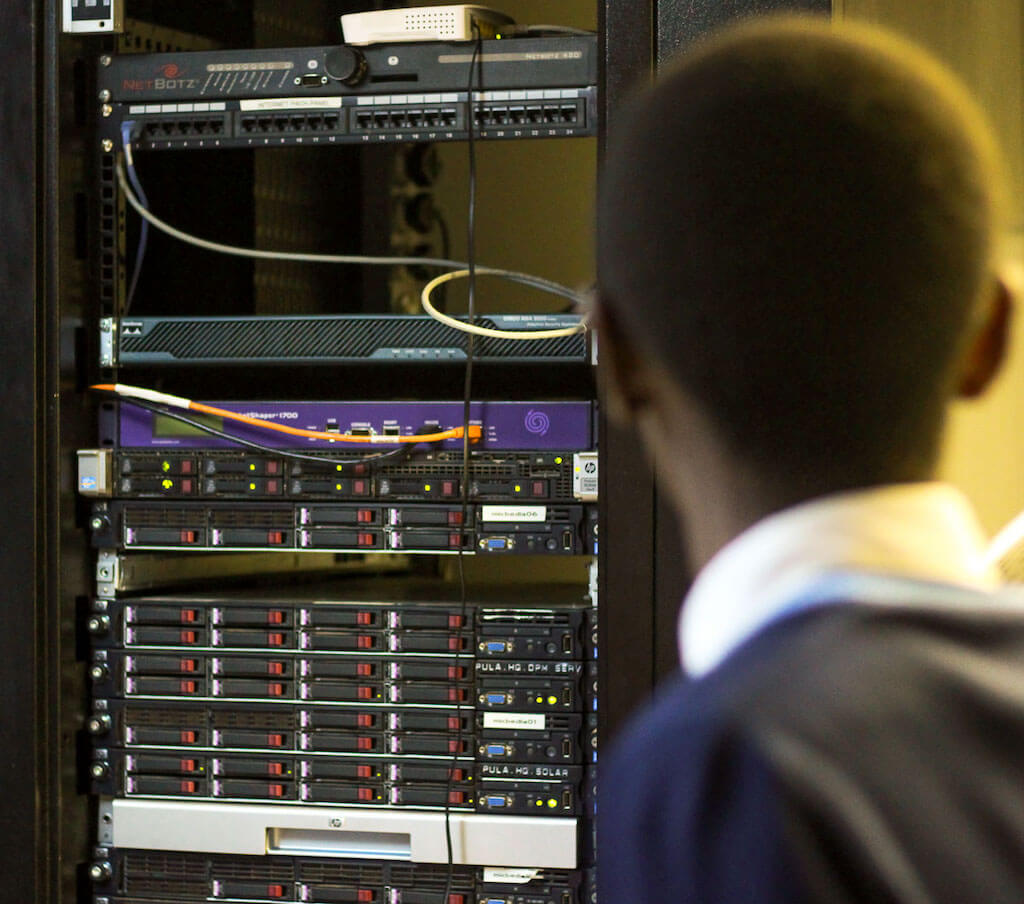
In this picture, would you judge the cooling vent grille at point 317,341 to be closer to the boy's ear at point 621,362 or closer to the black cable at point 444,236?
the black cable at point 444,236

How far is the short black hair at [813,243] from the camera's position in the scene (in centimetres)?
51

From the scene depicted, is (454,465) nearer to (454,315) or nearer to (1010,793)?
(454,315)

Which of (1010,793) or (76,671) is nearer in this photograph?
(1010,793)

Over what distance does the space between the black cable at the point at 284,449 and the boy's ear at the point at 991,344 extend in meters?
1.14

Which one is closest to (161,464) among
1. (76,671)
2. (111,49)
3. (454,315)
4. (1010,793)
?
(76,671)

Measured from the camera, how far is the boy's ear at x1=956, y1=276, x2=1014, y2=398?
57 cm

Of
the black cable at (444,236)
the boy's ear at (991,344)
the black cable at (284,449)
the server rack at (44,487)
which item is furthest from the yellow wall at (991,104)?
the boy's ear at (991,344)

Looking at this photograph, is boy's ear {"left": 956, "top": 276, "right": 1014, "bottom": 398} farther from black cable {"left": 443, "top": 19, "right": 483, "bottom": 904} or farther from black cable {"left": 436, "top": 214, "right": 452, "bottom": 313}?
black cable {"left": 436, "top": 214, "right": 452, "bottom": 313}

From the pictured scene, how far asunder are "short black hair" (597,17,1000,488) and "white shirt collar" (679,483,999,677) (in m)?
0.01

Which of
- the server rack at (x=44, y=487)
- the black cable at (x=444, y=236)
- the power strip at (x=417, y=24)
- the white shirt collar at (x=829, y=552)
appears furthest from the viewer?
the black cable at (x=444, y=236)

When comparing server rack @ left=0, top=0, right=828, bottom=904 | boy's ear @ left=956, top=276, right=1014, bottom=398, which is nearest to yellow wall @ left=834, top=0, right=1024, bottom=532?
server rack @ left=0, top=0, right=828, bottom=904

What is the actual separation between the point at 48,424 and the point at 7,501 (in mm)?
103

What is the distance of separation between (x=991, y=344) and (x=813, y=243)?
120mm

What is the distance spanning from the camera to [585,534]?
1.66 metres
